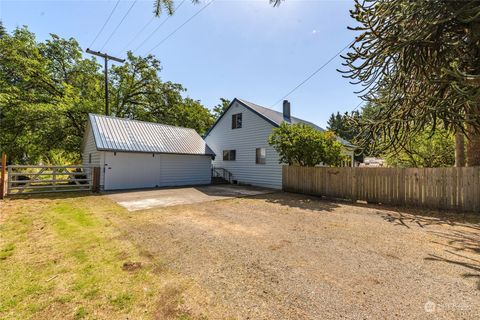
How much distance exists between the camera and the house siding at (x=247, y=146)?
45.9ft

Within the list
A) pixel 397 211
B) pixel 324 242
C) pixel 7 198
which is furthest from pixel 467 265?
pixel 7 198

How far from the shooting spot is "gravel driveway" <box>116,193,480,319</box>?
8.15 ft

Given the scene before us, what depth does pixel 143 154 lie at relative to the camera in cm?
1345

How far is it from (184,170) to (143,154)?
305 cm

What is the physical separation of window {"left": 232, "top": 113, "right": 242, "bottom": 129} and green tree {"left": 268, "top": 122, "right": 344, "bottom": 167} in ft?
16.4

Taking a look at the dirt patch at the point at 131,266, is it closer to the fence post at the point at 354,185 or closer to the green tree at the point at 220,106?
the fence post at the point at 354,185

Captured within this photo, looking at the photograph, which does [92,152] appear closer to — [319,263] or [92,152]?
[92,152]

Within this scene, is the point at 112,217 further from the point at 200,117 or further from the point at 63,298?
the point at 200,117

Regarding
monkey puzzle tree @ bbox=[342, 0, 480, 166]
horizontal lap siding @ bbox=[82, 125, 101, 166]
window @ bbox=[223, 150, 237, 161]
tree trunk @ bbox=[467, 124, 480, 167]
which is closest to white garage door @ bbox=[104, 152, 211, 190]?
horizontal lap siding @ bbox=[82, 125, 101, 166]

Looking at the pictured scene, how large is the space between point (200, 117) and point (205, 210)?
1811 cm

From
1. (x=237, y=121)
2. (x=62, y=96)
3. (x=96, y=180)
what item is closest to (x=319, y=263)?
(x=96, y=180)

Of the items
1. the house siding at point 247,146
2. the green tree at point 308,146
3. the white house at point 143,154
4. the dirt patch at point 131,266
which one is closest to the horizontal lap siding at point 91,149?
the white house at point 143,154

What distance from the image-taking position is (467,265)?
3527 mm

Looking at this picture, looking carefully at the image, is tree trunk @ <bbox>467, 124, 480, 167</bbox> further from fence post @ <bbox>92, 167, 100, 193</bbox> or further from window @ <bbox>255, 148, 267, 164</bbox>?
fence post @ <bbox>92, 167, 100, 193</bbox>
